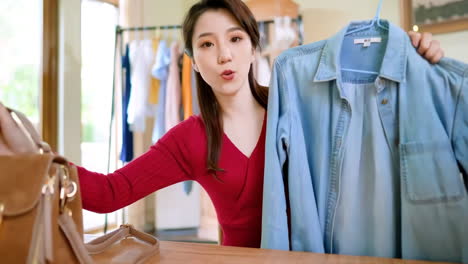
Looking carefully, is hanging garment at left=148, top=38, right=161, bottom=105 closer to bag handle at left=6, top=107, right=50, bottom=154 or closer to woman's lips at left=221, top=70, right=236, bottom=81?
woman's lips at left=221, top=70, right=236, bottom=81

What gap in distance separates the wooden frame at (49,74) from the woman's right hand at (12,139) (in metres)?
2.46

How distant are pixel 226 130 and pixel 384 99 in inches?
17.5

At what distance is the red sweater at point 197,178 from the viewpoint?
1.00 m

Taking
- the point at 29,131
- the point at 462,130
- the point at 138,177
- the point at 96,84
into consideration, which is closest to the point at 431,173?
the point at 462,130

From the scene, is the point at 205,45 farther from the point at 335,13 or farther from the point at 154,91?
the point at 335,13

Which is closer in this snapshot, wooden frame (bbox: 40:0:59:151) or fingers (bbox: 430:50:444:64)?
fingers (bbox: 430:50:444:64)

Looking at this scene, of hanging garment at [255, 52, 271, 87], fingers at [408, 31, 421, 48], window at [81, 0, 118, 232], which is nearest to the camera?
fingers at [408, 31, 421, 48]

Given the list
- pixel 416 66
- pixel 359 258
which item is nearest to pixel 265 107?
pixel 416 66

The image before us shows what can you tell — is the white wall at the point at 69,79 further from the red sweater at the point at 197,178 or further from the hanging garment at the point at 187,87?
the red sweater at the point at 197,178

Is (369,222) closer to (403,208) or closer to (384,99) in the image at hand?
(403,208)

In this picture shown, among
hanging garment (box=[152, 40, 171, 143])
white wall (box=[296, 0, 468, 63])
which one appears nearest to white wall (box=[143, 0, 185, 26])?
hanging garment (box=[152, 40, 171, 143])

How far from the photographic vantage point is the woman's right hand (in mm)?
689

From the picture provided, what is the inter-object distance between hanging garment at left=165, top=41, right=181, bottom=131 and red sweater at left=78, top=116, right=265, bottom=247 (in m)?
1.60

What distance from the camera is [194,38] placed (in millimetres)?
1059
